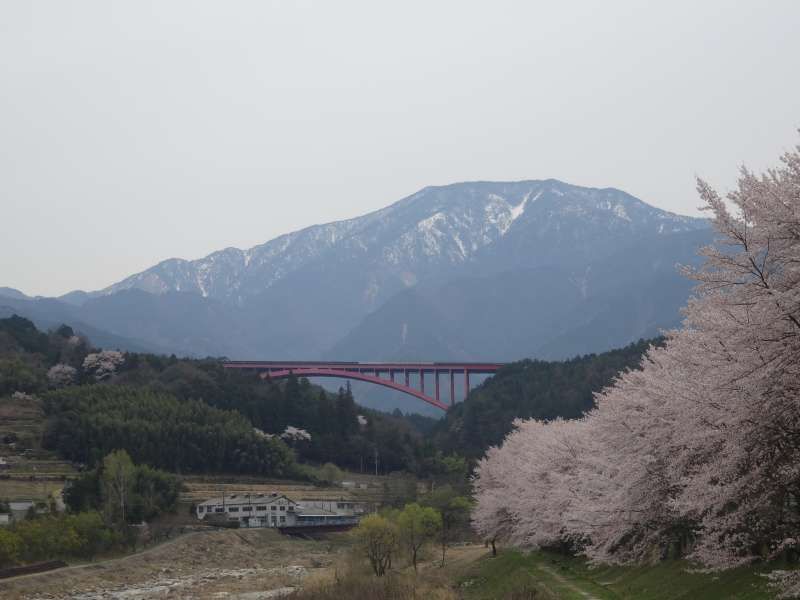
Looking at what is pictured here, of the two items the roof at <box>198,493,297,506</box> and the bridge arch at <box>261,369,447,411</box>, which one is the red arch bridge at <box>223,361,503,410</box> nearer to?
the bridge arch at <box>261,369,447,411</box>

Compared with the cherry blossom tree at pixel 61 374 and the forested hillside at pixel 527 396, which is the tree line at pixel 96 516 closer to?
the cherry blossom tree at pixel 61 374

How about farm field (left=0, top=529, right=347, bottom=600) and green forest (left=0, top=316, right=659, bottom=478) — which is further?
green forest (left=0, top=316, right=659, bottom=478)

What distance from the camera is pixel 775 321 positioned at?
42.8 ft

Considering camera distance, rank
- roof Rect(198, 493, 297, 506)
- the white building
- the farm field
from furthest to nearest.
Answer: roof Rect(198, 493, 297, 506) → the white building → the farm field

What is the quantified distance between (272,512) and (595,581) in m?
60.1

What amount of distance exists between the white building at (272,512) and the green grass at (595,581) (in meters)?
37.8

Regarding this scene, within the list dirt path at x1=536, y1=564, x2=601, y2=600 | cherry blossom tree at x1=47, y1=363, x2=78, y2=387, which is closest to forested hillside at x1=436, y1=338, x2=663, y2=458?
cherry blossom tree at x1=47, y1=363, x2=78, y2=387

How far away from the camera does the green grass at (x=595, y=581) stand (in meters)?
20.4

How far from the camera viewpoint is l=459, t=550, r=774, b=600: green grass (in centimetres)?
2042

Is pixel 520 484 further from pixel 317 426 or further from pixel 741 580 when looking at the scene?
pixel 317 426

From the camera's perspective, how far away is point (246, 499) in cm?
8931

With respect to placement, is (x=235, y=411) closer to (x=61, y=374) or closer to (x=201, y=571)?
(x=61, y=374)

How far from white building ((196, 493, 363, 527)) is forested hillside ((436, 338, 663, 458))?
34672mm

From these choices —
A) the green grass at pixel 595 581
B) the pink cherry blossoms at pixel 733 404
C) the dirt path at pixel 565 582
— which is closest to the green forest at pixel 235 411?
the green grass at pixel 595 581
